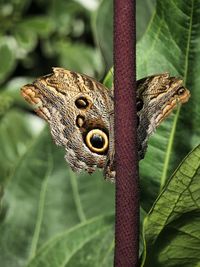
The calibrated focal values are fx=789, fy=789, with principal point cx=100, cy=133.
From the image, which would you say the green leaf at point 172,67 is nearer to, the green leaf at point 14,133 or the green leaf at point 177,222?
the green leaf at point 177,222

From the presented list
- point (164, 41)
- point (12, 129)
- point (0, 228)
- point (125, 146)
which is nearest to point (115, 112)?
point (125, 146)

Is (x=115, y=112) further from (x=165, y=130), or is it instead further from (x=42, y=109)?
(x=165, y=130)

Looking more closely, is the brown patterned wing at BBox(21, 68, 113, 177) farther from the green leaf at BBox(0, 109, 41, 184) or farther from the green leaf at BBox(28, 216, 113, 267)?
the green leaf at BBox(0, 109, 41, 184)

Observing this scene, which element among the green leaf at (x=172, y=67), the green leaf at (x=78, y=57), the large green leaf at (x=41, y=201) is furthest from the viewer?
the green leaf at (x=78, y=57)

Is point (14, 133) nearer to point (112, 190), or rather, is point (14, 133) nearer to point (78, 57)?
point (78, 57)

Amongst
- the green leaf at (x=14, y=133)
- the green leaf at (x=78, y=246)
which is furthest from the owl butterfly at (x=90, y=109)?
the green leaf at (x=14, y=133)

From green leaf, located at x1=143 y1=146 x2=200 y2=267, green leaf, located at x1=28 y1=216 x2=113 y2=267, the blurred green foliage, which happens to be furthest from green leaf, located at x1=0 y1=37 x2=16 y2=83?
green leaf, located at x1=143 y1=146 x2=200 y2=267

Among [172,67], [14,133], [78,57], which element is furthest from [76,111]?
[78,57]
